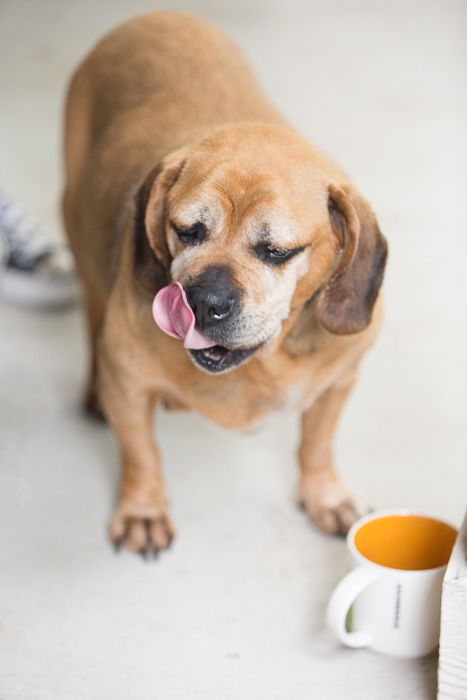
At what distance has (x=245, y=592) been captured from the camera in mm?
2045

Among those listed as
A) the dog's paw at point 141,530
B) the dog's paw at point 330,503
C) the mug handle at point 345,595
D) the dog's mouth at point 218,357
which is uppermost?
the dog's mouth at point 218,357

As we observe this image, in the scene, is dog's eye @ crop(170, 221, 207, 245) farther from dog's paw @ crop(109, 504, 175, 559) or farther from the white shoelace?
the white shoelace

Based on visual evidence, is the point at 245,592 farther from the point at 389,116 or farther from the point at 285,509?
the point at 389,116

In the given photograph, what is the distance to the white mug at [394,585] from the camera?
5.75 ft

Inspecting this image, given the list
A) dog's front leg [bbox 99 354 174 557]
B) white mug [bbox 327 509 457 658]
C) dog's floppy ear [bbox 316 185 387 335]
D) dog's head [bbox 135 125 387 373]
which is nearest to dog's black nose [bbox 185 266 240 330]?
dog's head [bbox 135 125 387 373]

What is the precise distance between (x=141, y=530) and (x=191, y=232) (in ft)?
2.52

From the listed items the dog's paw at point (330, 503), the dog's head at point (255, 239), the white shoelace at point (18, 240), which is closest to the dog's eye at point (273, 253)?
the dog's head at point (255, 239)

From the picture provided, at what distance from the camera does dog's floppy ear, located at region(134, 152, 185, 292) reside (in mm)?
1781

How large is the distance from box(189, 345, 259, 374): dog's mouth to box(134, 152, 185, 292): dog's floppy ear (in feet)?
0.55

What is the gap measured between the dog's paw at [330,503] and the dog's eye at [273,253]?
0.71m

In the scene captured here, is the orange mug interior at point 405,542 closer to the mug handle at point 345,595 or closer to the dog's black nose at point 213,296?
the mug handle at point 345,595

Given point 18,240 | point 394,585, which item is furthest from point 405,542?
point 18,240

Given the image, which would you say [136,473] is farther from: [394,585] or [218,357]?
[394,585]

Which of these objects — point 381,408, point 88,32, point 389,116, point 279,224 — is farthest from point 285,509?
point 88,32
